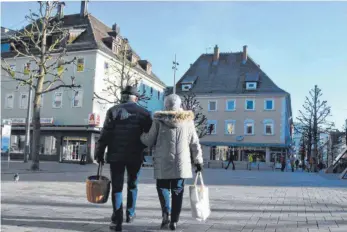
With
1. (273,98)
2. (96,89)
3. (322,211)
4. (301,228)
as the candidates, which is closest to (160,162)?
(301,228)

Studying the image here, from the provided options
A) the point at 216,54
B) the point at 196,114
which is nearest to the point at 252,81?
the point at 216,54

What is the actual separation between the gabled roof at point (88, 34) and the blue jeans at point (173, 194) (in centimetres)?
3395

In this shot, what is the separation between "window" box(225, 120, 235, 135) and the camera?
170 ft

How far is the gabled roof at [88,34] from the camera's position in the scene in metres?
38.8

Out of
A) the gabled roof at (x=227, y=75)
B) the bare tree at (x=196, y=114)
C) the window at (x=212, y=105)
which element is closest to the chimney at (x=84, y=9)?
the bare tree at (x=196, y=114)

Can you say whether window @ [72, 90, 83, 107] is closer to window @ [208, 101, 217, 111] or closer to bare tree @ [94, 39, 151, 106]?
bare tree @ [94, 39, 151, 106]

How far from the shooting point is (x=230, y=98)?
5241cm

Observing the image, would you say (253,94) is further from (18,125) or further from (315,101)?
(18,125)

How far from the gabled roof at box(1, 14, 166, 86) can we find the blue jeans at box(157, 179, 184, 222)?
33951 millimetres

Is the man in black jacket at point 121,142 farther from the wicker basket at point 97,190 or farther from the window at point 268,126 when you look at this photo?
the window at point 268,126

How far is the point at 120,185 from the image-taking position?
5406mm

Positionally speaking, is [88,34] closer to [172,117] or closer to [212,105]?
[212,105]

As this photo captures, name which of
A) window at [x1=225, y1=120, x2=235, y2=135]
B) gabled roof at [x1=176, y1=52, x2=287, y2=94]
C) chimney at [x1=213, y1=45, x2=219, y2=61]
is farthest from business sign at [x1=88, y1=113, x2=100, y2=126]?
chimney at [x1=213, y1=45, x2=219, y2=61]

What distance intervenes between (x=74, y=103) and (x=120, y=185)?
34.8 metres
